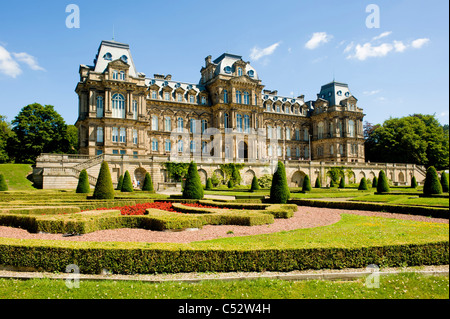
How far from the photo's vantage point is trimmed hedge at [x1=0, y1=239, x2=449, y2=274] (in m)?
7.85

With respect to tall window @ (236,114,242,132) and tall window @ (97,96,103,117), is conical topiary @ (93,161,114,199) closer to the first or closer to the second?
tall window @ (97,96,103,117)

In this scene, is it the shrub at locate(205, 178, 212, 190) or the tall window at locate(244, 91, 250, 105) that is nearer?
the shrub at locate(205, 178, 212, 190)

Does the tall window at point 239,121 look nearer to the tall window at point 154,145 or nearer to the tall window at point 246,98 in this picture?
the tall window at point 246,98

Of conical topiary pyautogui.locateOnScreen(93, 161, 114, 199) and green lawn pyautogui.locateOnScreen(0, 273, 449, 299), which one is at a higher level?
conical topiary pyautogui.locateOnScreen(93, 161, 114, 199)

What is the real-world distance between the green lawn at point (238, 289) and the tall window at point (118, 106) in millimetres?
41569

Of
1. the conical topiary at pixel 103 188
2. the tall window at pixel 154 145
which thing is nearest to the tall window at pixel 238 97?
the tall window at pixel 154 145

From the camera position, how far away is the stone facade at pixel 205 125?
4416cm

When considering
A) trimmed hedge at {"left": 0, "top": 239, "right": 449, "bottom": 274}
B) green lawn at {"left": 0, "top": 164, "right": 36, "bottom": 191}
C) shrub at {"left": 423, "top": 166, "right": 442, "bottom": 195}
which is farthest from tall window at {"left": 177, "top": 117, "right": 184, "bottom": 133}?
trimmed hedge at {"left": 0, "top": 239, "right": 449, "bottom": 274}

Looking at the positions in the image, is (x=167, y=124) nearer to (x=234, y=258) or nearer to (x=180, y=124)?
(x=180, y=124)

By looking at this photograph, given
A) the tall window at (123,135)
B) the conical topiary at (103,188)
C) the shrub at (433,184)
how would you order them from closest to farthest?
the conical topiary at (103,188)
the shrub at (433,184)
the tall window at (123,135)

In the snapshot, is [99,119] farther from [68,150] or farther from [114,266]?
[114,266]

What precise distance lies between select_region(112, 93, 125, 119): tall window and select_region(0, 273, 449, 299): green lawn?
4157 centimetres

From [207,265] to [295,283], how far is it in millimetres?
2111

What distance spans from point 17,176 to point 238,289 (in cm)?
3918
